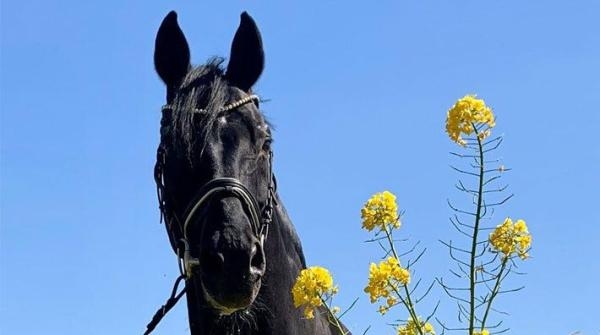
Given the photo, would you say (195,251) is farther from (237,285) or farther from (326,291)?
(326,291)

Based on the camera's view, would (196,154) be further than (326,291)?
Yes

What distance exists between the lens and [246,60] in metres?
Answer: 6.22

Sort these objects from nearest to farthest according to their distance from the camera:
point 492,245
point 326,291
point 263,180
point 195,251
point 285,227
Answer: point 492,245 < point 326,291 < point 195,251 < point 263,180 < point 285,227

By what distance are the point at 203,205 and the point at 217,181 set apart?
16cm

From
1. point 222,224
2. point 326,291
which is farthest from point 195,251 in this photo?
point 326,291

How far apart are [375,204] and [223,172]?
144cm

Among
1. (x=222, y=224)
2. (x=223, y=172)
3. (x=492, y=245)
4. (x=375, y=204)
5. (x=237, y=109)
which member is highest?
(x=237, y=109)

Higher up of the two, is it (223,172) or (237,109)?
(237,109)

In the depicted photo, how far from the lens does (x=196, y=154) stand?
16.8 ft

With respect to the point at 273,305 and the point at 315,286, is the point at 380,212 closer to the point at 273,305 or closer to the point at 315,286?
the point at 315,286

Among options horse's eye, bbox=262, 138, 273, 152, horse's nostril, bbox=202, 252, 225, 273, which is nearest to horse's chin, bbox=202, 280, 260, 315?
horse's nostril, bbox=202, 252, 225, 273

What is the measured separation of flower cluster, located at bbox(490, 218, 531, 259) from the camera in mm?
3322

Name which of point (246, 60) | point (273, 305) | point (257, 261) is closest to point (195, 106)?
point (246, 60)

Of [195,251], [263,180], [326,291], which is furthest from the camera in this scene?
[263,180]
